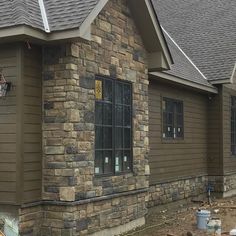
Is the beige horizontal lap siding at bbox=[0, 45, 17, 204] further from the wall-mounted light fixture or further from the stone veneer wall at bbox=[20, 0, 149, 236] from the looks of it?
the stone veneer wall at bbox=[20, 0, 149, 236]

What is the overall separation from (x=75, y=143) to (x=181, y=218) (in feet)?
14.4

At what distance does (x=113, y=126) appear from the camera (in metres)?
9.13

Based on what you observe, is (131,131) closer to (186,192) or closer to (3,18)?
(3,18)

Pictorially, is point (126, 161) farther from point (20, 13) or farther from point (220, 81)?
point (220, 81)

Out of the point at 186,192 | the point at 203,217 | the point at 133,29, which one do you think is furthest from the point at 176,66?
the point at 203,217

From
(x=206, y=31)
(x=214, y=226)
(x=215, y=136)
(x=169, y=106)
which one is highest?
(x=206, y=31)

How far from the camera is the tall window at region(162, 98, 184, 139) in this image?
1327cm

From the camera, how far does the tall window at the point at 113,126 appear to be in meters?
8.71

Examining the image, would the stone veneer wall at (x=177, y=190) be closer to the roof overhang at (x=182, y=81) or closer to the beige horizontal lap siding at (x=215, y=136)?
the beige horizontal lap siding at (x=215, y=136)

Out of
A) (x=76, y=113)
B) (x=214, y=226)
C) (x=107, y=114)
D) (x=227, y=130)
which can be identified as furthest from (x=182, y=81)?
(x=76, y=113)

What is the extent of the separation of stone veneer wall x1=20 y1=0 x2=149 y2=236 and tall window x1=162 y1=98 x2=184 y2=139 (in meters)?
4.29

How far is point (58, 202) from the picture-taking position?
308 inches

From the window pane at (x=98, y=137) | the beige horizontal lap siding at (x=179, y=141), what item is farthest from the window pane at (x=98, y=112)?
the beige horizontal lap siding at (x=179, y=141)

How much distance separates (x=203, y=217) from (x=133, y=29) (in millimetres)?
4004
